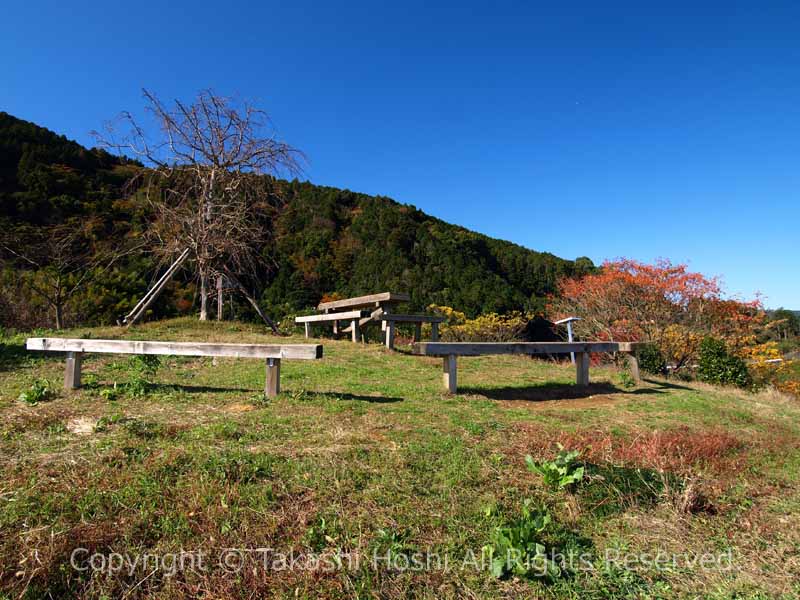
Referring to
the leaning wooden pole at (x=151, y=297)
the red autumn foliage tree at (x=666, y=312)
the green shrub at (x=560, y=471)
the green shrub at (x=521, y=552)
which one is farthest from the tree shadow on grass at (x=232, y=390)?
the red autumn foliage tree at (x=666, y=312)

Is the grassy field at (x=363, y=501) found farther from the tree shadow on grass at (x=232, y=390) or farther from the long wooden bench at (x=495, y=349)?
the long wooden bench at (x=495, y=349)

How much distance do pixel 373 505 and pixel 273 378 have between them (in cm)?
277

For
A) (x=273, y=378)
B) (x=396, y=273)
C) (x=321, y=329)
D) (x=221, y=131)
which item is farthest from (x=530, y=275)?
(x=273, y=378)

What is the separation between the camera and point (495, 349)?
5828 mm

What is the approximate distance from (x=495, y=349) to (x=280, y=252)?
2225cm

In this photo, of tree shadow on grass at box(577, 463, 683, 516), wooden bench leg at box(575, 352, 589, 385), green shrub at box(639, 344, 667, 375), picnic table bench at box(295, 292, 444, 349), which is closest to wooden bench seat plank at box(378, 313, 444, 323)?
picnic table bench at box(295, 292, 444, 349)

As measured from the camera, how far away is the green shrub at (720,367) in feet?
31.3

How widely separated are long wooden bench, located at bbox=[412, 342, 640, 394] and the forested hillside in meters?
11.7

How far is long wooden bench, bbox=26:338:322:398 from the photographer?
186 inches

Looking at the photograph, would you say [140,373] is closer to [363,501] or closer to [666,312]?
[363,501]

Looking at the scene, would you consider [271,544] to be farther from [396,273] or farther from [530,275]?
[530,275]

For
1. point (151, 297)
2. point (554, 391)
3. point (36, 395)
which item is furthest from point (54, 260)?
point (554, 391)

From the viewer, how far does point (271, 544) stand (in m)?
2.11

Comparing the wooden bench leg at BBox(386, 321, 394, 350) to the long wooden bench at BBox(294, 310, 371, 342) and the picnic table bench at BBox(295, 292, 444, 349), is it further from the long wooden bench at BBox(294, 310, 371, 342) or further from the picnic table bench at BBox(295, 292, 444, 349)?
the long wooden bench at BBox(294, 310, 371, 342)
